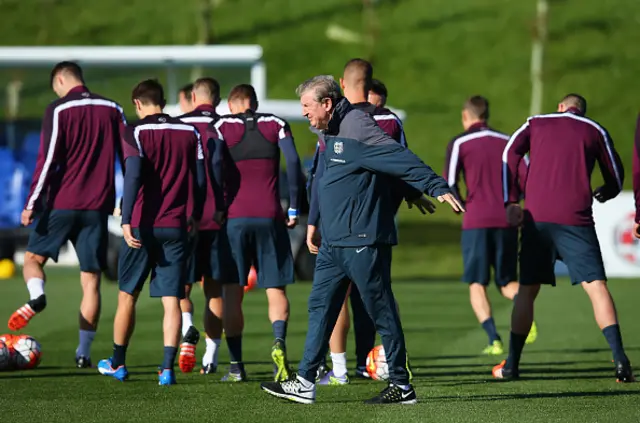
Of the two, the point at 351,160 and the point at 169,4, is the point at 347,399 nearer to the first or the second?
the point at 351,160

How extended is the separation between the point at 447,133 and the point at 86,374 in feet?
127

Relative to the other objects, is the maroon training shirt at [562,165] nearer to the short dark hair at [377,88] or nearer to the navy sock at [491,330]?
the short dark hair at [377,88]

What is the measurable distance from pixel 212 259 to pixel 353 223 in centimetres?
271

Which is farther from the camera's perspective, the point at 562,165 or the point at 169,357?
the point at 562,165

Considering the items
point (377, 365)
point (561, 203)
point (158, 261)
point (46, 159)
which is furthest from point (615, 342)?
point (46, 159)

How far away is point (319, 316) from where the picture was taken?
8.38 m

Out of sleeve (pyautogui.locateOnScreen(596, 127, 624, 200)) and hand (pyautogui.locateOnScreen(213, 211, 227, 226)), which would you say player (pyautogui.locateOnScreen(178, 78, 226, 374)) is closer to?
hand (pyautogui.locateOnScreen(213, 211, 227, 226))

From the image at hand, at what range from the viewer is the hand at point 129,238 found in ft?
31.6

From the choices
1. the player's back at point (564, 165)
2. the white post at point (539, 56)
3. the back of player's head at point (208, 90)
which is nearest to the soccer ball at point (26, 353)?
the back of player's head at point (208, 90)

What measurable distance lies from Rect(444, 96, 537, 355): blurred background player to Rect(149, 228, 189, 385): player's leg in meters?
3.55

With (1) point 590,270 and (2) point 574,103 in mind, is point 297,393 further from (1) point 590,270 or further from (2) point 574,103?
(2) point 574,103

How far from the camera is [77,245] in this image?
1100cm

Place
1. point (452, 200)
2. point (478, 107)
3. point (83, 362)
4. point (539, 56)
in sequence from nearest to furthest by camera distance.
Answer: point (452, 200) → point (83, 362) → point (478, 107) → point (539, 56)

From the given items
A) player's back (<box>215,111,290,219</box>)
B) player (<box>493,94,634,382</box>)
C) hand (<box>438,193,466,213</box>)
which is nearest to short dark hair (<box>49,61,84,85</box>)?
player's back (<box>215,111,290,219</box>)
